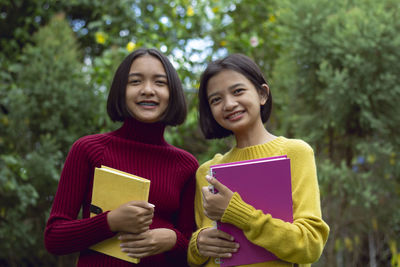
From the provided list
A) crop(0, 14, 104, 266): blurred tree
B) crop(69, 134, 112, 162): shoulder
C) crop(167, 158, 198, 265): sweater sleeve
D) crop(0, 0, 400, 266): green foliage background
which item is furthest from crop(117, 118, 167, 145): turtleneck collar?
crop(0, 14, 104, 266): blurred tree

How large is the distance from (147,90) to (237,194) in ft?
2.19

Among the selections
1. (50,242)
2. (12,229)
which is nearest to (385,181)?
(50,242)

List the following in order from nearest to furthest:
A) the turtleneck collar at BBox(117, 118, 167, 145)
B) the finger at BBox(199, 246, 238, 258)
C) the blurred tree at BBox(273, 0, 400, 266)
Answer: the finger at BBox(199, 246, 238, 258)
the turtleneck collar at BBox(117, 118, 167, 145)
the blurred tree at BBox(273, 0, 400, 266)

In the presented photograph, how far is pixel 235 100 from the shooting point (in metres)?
1.82

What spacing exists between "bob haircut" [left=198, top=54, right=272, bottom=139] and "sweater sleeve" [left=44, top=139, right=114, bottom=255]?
60 cm

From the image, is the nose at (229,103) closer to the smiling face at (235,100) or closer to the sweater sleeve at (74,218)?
the smiling face at (235,100)

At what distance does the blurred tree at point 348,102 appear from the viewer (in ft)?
11.3

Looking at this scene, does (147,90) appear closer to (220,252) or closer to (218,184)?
(218,184)

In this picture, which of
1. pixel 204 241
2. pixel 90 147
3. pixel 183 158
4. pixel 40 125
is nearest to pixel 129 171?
pixel 90 147

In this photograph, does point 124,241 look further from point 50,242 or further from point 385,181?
point 385,181

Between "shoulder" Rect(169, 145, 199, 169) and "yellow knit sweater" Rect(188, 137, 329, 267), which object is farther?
"shoulder" Rect(169, 145, 199, 169)

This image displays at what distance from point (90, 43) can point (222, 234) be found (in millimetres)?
4698

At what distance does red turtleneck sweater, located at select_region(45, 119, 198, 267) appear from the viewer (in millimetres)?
1711

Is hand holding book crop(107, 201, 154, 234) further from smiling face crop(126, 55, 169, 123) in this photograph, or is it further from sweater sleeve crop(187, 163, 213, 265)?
smiling face crop(126, 55, 169, 123)
